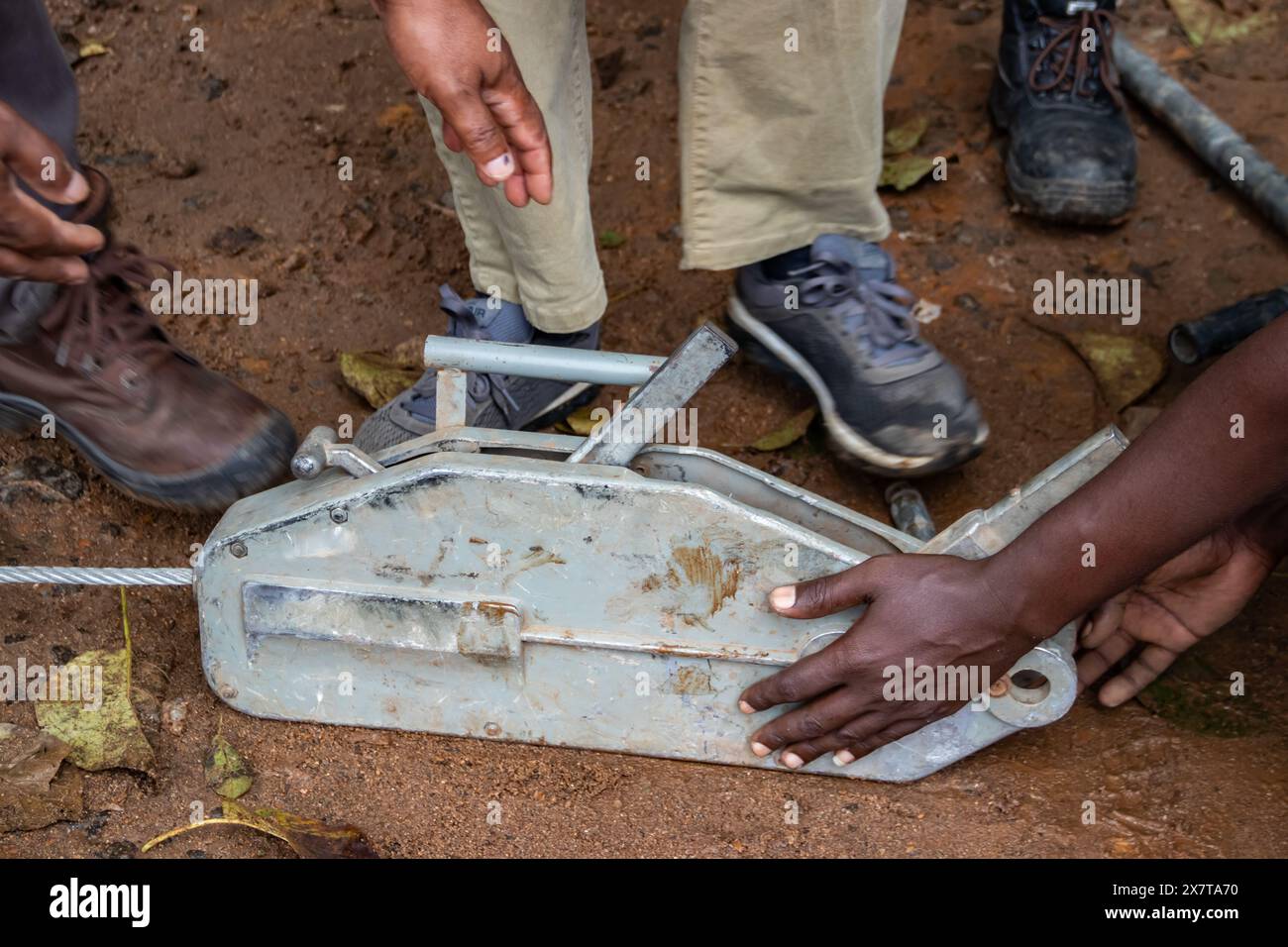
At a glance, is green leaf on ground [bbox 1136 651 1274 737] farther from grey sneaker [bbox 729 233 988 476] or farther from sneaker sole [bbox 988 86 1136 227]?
sneaker sole [bbox 988 86 1136 227]

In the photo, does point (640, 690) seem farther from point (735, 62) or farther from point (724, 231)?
point (735, 62)

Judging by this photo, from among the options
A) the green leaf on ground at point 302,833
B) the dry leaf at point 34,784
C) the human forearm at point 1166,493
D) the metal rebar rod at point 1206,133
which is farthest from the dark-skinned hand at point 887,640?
the metal rebar rod at point 1206,133

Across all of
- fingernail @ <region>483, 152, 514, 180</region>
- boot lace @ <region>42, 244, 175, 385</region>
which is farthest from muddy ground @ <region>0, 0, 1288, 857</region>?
fingernail @ <region>483, 152, 514, 180</region>

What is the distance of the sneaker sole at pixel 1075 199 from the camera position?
286 centimetres

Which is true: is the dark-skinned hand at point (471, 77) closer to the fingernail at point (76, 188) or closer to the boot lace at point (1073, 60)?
the fingernail at point (76, 188)

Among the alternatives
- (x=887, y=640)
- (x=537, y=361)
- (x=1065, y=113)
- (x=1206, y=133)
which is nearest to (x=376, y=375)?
(x=537, y=361)

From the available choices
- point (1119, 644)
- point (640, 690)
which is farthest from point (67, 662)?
point (1119, 644)

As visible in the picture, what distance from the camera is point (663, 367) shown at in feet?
5.76

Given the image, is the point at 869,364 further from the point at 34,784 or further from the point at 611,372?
the point at 34,784

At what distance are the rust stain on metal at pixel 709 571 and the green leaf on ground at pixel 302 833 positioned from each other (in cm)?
59

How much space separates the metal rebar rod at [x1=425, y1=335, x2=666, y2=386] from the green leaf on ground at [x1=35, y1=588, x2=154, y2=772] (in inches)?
26.6

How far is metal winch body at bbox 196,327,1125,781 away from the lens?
1717mm

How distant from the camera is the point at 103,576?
1.83 m

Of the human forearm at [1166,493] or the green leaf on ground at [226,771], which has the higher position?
the human forearm at [1166,493]
